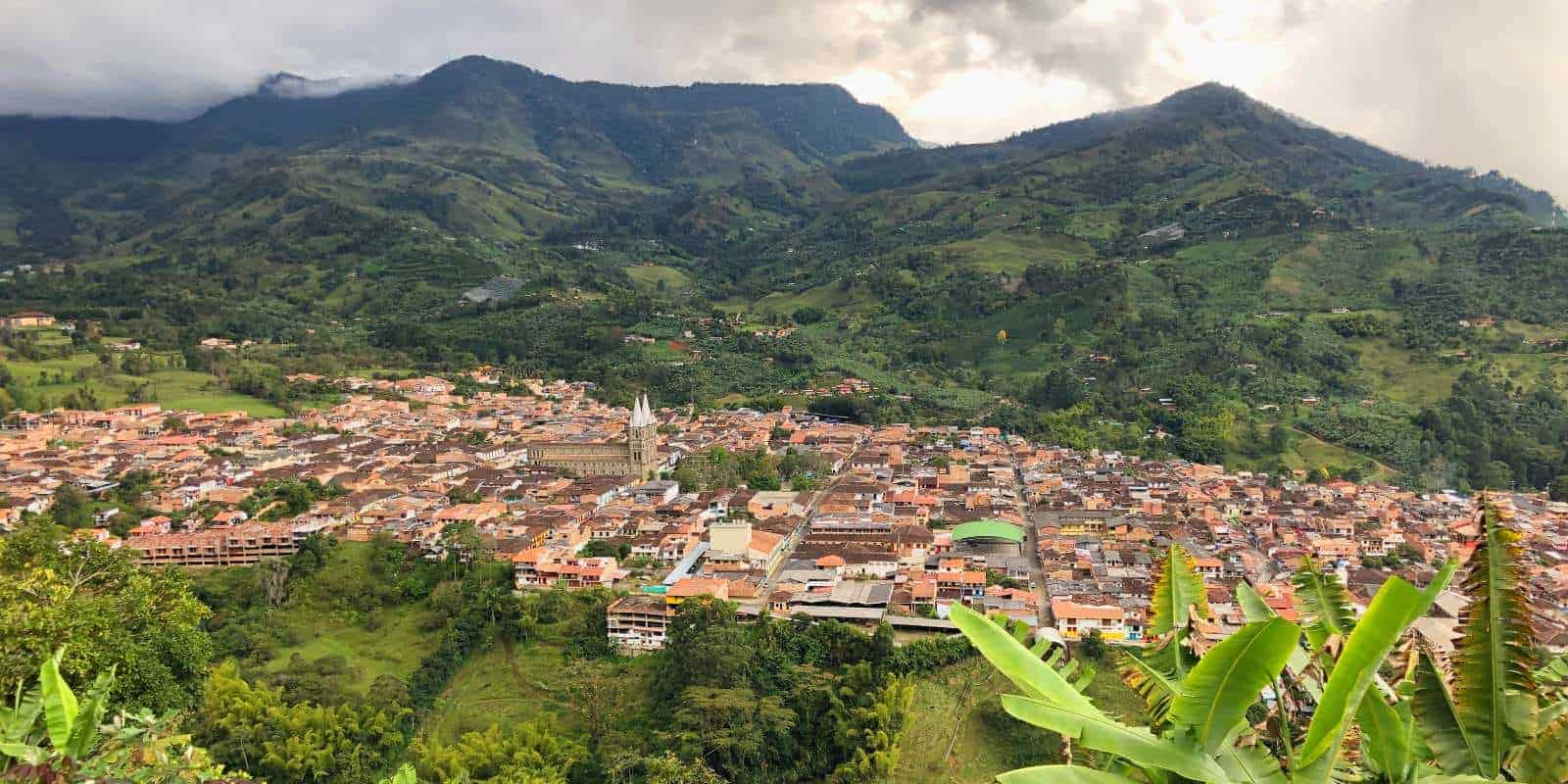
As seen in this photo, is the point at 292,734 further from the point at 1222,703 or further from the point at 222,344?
the point at 222,344

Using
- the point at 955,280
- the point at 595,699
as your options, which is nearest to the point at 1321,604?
the point at 595,699

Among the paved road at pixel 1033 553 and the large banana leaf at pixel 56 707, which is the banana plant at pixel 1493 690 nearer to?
the large banana leaf at pixel 56 707

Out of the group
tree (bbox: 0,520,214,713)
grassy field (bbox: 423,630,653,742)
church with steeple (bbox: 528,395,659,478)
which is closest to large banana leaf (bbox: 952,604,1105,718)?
tree (bbox: 0,520,214,713)

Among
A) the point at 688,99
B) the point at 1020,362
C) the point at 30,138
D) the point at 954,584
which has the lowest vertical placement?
the point at 954,584

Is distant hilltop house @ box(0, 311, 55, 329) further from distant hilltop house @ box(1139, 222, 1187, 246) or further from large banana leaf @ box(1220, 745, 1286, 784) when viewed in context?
distant hilltop house @ box(1139, 222, 1187, 246)

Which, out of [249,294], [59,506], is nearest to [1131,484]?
[59,506]

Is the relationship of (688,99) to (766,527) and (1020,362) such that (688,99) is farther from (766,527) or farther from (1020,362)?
(766,527)
